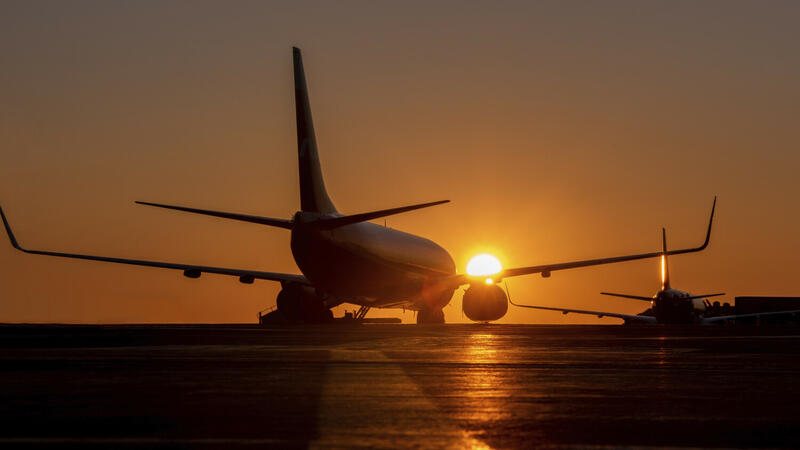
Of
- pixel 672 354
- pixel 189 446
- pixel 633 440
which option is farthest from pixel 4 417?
pixel 672 354

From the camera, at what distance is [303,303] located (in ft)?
159

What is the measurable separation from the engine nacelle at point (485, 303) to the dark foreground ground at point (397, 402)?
113 feet

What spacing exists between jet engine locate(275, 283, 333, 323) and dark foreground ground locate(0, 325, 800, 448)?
1320 inches

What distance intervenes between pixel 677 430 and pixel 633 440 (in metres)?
0.63

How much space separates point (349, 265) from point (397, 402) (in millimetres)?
33972

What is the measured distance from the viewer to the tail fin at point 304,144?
4084 cm

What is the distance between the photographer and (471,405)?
810 centimetres

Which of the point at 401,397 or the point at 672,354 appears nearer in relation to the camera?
the point at 401,397

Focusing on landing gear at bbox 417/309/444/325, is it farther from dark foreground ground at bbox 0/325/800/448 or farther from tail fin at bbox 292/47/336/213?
dark foreground ground at bbox 0/325/800/448

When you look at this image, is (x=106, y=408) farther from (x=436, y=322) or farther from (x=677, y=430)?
(x=436, y=322)

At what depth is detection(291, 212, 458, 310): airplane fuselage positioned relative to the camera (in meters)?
40.5

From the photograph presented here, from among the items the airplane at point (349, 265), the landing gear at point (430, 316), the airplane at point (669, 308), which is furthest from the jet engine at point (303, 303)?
the airplane at point (669, 308)

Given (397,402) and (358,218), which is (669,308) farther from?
(397,402)

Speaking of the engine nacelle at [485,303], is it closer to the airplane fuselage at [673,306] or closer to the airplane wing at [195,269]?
the airplane wing at [195,269]
